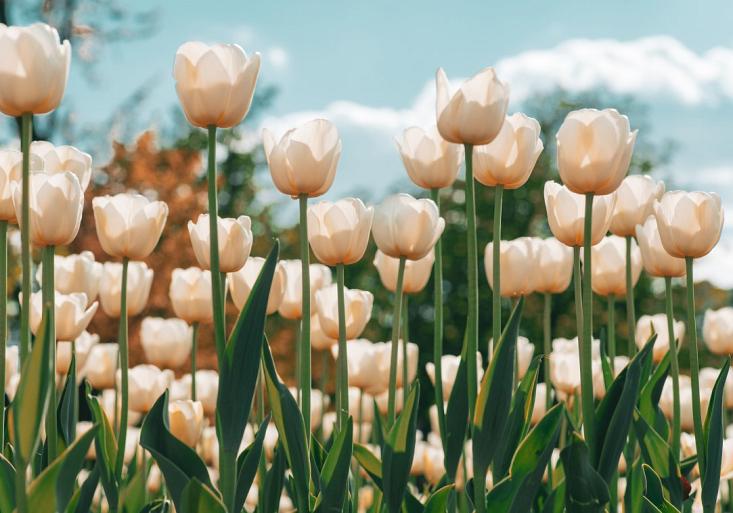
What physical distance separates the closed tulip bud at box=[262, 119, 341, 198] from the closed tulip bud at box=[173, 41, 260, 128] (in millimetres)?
227

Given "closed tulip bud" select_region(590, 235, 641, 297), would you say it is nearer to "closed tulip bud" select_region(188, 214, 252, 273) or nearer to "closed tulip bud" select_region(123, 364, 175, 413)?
"closed tulip bud" select_region(188, 214, 252, 273)

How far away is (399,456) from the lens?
1.90m

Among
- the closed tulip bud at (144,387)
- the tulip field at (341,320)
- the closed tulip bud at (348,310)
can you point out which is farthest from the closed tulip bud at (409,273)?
the closed tulip bud at (144,387)

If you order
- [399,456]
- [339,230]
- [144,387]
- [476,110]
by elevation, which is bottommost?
[144,387]

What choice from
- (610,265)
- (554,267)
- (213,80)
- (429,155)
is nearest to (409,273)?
(554,267)

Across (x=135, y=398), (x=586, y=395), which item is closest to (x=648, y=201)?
(x=586, y=395)

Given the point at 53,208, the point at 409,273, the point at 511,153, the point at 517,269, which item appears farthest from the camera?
the point at 409,273

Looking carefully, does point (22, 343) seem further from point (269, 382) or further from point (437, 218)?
point (437, 218)

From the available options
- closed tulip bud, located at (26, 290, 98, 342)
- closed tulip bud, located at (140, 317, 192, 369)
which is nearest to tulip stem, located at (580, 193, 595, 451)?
closed tulip bud, located at (26, 290, 98, 342)

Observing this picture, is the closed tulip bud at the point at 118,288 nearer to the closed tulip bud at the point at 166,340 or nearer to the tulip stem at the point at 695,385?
the closed tulip bud at the point at 166,340

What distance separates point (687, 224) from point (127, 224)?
55.0 inches

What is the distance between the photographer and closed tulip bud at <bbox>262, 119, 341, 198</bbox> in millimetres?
2047

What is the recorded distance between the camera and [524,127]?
2.17m

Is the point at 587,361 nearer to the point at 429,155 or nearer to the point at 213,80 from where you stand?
the point at 429,155
